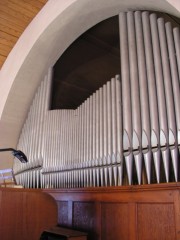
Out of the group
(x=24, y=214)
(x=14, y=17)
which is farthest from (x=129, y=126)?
(x=14, y=17)

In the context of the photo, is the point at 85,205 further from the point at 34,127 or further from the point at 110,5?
the point at 110,5

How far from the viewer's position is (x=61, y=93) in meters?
5.37

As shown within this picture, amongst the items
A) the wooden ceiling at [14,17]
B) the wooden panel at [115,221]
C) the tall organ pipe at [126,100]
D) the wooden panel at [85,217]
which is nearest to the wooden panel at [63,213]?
the wooden panel at [85,217]

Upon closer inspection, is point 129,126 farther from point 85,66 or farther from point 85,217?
point 85,66

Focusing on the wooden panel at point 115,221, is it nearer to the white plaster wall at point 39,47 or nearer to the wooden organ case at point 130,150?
the wooden organ case at point 130,150

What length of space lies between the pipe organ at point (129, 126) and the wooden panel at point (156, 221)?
256mm

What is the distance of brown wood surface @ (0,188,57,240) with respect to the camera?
7.56 ft

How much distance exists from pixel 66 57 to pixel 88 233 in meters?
3.19

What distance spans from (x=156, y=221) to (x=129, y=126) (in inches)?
39.5

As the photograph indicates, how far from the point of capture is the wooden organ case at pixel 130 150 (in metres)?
2.68

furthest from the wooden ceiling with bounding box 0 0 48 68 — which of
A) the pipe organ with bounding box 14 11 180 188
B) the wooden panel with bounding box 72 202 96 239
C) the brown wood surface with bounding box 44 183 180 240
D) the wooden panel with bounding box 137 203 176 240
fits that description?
the wooden panel with bounding box 137 203 176 240

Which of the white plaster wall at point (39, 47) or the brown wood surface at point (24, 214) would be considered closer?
the brown wood surface at point (24, 214)

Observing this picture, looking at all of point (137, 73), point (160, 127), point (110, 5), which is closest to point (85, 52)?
point (110, 5)

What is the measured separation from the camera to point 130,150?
2.97 metres
